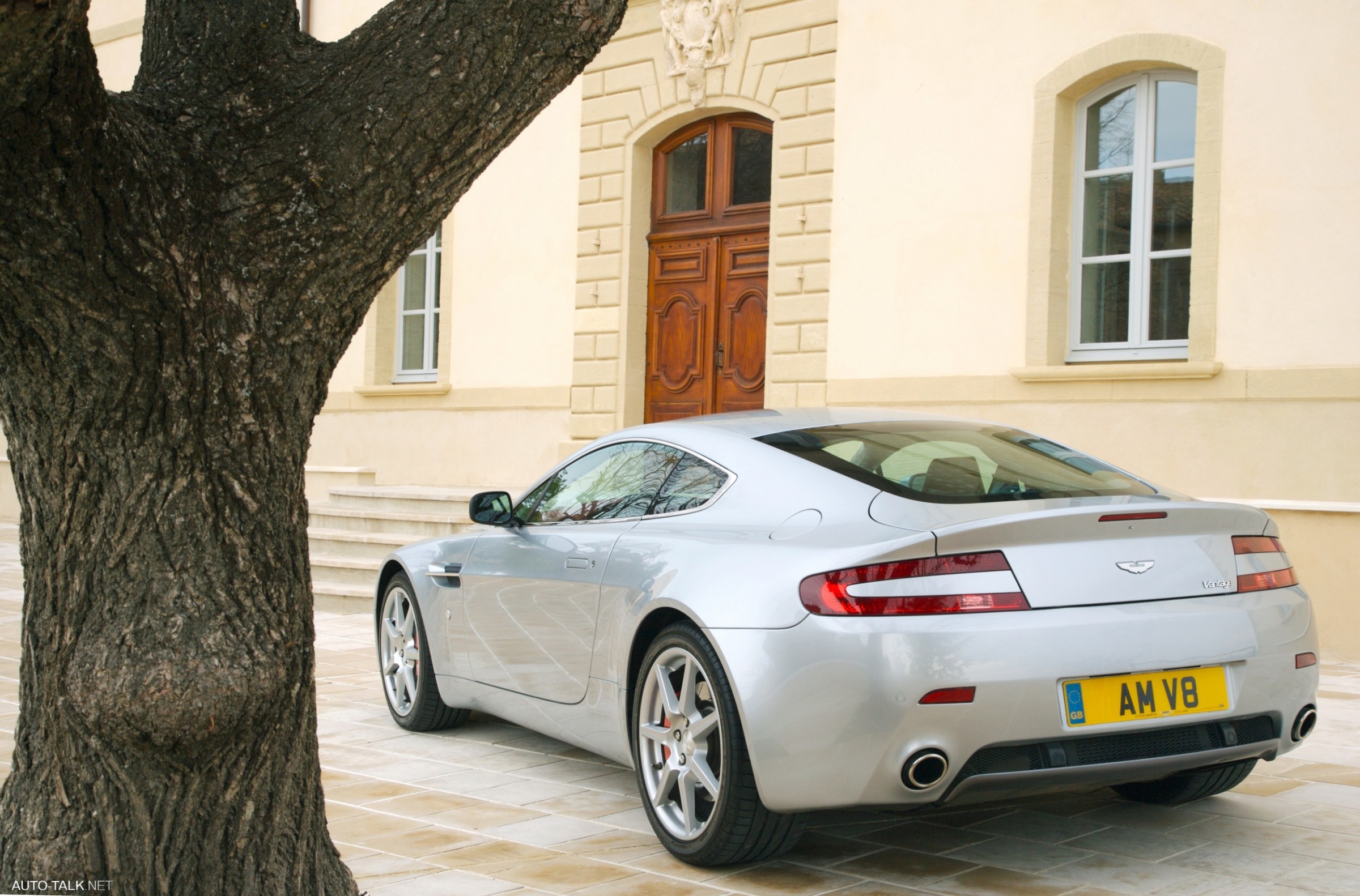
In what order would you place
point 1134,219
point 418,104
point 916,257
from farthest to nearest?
point 916,257
point 1134,219
point 418,104

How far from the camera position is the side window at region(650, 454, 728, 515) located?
4.79 meters

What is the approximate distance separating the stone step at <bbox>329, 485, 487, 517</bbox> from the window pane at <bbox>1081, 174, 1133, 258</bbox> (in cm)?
561

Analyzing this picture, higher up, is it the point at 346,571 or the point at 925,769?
the point at 925,769

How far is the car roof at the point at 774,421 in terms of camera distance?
16.5 feet

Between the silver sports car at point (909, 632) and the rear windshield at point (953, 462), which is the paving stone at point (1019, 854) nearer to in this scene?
the silver sports car at point (909, 632)

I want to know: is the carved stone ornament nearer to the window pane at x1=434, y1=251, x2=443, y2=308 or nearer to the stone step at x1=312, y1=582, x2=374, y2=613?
the window pane at x1=434, y1=251, x2=443, y2=308

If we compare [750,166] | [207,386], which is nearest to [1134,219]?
[750,166]

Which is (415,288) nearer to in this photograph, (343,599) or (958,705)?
(343,599)

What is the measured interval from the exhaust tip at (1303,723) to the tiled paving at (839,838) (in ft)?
1.26

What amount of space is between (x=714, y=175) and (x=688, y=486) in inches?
373

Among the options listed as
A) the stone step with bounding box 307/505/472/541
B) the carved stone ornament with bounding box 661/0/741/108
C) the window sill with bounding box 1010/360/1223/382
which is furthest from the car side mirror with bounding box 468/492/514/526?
the carved stone ornament with bounding box 661/0/741/108

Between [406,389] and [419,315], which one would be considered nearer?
[406,389]

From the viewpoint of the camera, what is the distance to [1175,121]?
10844mm

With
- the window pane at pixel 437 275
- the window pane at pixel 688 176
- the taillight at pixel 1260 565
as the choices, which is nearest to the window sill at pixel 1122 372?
the window pane at pixel 688 176
